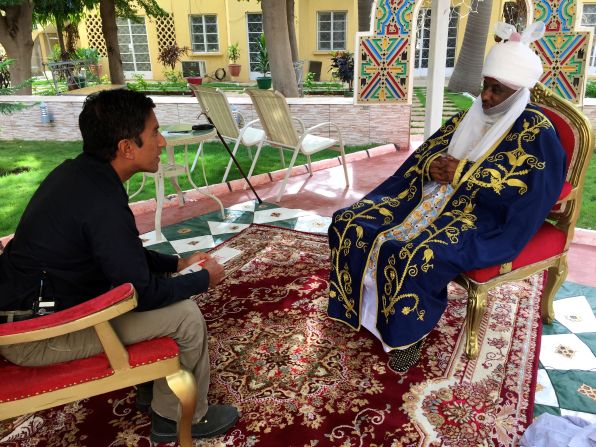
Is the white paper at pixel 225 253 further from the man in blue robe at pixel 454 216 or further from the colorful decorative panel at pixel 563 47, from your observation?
the colorful decorative panel at pixel 563 47

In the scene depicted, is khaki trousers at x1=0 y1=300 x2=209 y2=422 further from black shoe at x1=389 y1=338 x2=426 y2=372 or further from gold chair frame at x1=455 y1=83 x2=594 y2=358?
gold chair frame at x1=455 y1=83 x2=594 y2=358

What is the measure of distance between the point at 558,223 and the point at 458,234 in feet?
2.00

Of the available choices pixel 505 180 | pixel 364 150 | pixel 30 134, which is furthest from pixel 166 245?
pixel 30 134

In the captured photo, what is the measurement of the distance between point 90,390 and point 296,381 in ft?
2.99

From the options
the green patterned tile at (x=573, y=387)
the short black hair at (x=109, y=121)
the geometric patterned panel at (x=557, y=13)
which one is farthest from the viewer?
the geometric patterned panel at (x=557, y=13)

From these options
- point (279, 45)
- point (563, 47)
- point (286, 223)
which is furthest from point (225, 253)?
point (279, 45)


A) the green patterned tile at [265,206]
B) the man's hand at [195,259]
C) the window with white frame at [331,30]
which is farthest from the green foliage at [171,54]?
the man's hand at [195,259]

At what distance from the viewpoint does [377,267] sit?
2143mm

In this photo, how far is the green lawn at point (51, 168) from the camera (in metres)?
4.13

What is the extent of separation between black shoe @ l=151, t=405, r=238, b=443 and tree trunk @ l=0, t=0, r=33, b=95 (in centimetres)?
890

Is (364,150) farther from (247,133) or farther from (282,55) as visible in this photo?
(282,55)

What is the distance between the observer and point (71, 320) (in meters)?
1.26

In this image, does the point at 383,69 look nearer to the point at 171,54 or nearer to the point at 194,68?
the point at 171,54

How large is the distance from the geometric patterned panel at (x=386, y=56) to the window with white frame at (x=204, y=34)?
10.7 metres
